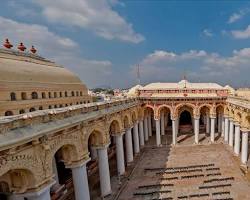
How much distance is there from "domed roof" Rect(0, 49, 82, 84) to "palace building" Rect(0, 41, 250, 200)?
0.34ft

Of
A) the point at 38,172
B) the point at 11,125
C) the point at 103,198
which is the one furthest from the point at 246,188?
the point at 11,125

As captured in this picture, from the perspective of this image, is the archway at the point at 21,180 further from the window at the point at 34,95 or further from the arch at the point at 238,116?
the arch at the point at 238,116

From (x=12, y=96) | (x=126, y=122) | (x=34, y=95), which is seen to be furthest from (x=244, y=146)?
(x=12, y=96)

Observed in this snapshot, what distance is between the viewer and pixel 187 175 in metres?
19.7

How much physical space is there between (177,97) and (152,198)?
14.6m

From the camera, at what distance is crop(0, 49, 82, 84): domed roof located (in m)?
17.2

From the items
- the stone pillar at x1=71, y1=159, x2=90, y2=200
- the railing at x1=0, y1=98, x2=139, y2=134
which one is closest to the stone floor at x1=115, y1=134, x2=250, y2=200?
the stone pillar at x1=71, y1=159, x2=90, y2=200

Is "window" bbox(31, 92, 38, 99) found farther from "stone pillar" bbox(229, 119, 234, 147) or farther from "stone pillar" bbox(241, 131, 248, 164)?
"stone pillar" bbox(229, 119, 234, 147)

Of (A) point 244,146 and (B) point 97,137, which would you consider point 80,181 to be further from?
(A) point 244,146

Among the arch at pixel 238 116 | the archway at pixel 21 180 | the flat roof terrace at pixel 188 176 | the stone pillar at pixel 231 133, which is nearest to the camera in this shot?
the archway at pixel 21 180

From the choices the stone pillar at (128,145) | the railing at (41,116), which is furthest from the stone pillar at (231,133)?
the railing at (41,116)

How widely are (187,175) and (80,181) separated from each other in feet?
34.4

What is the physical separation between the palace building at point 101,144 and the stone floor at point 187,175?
0.07m

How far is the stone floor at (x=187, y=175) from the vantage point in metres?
16.8
